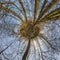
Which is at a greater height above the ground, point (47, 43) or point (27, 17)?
point (27, 17)

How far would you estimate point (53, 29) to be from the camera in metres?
12.6

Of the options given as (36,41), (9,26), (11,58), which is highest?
(9,26)

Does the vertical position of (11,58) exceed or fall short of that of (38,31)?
it falls short

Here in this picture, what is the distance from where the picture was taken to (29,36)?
1201cm

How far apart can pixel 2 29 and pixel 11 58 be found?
1551mm

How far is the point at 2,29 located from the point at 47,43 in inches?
93.7

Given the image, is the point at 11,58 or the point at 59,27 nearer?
the point at 11,58

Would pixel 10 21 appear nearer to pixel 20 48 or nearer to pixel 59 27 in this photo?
pixel 20 48

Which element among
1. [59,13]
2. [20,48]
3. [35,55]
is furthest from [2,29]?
[59,13]

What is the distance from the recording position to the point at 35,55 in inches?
477

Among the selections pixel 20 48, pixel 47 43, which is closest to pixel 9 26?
pixel 20 48

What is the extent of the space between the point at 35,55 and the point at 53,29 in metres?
1.66

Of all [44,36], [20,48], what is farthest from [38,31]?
[20,48]

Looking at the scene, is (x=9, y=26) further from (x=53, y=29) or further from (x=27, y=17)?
(x=53, y=29)
